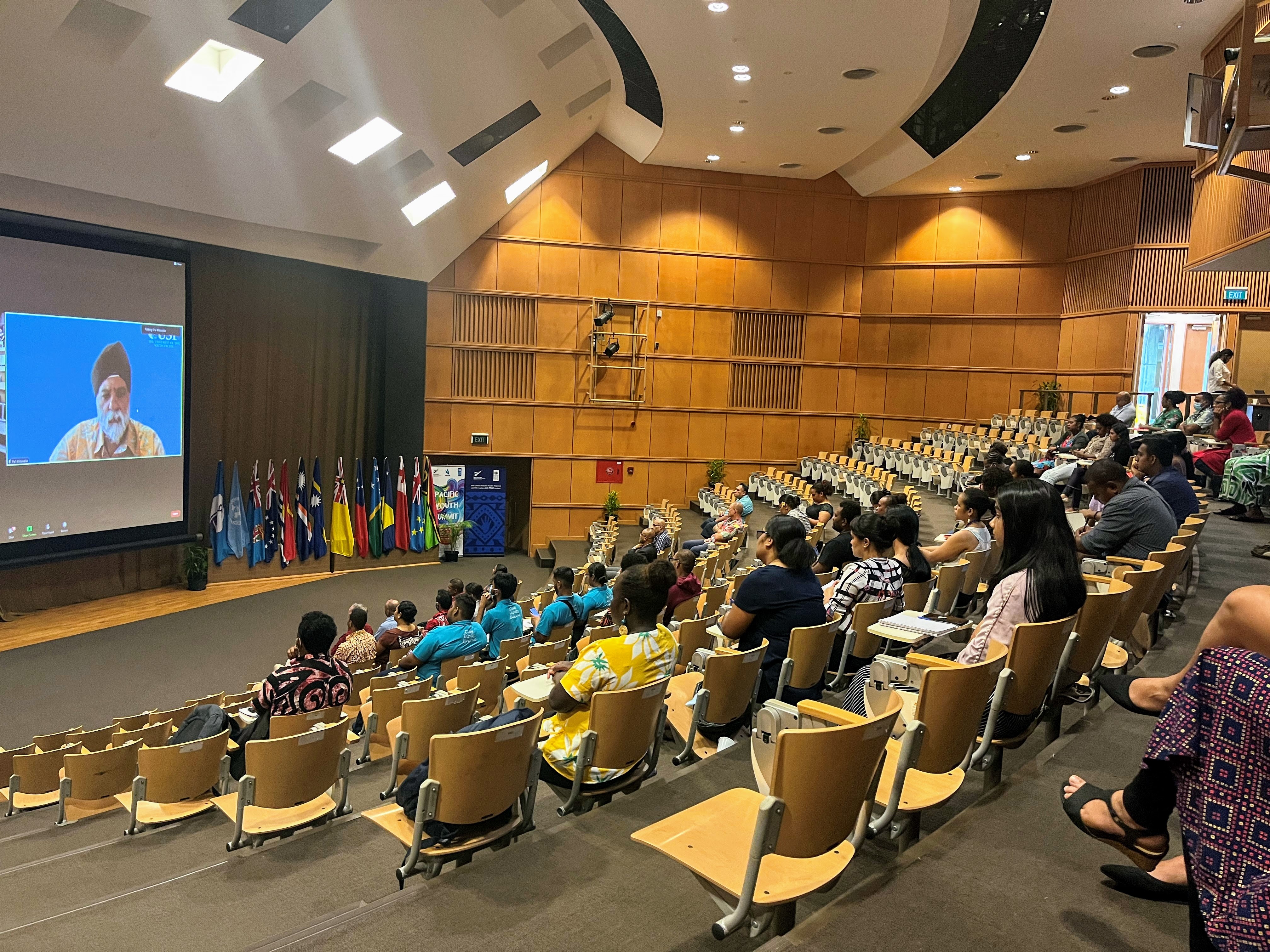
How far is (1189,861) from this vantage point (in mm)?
1607

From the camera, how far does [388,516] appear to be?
46.9 feet

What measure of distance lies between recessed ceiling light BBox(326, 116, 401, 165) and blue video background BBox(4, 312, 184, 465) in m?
3.08

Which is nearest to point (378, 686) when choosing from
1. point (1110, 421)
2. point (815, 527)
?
point (815, 527)

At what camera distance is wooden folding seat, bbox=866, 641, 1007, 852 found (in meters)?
2.51

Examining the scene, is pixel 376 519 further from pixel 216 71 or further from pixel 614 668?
pixel 614 668

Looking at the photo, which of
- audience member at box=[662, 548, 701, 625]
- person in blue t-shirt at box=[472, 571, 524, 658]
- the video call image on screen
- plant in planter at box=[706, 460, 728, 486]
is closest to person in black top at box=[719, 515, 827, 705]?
audience member at box=[662, 548, 701, 625]

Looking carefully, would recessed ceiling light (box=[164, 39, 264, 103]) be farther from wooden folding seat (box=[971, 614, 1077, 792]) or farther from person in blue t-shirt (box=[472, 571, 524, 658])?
wooden folding seat (box=[971, 614, 1077, 792])

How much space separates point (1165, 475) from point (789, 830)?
519 centimetres

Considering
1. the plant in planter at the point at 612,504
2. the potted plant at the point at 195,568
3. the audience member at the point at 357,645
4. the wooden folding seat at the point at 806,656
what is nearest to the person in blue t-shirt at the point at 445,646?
the audience member at the point at 357,645

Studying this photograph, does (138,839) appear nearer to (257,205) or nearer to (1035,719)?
(1035,719)

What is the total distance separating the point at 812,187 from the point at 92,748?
14.8 meters

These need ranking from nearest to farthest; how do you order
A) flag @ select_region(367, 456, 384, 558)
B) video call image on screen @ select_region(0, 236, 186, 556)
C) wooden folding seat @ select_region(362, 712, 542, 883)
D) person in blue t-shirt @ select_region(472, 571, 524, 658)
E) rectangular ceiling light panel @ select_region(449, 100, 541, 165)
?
1. wooden folding seat @ select_region(362, 712, 542, 883)
2. person in blue t-shirt @ select_region(472, 571, 524, 658)
3. video call image on screen @ select_region(0, 236, 186, 556)
4. rectangular ceiling light panel @ select_region(449, 100, 541, 165)
5. flag @ select_region(367, 456, 384, 558)

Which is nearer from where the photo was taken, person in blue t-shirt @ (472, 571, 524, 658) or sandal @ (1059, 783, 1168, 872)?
sandal @ (1059, 783, 1168, 872)

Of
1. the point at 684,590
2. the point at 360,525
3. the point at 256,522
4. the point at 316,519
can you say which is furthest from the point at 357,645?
the point at 360,525
